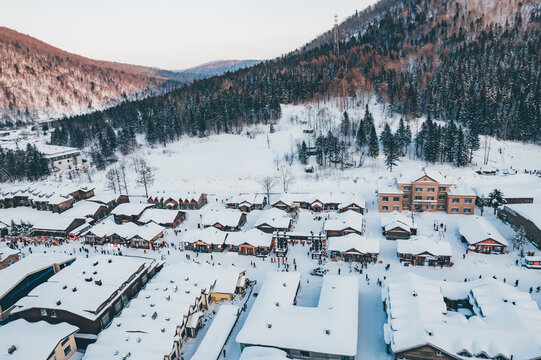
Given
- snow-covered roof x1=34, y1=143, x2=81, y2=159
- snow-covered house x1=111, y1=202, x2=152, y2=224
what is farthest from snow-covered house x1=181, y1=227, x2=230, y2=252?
snow-covered roof x1=34, y1=143, x2=81, y2=159

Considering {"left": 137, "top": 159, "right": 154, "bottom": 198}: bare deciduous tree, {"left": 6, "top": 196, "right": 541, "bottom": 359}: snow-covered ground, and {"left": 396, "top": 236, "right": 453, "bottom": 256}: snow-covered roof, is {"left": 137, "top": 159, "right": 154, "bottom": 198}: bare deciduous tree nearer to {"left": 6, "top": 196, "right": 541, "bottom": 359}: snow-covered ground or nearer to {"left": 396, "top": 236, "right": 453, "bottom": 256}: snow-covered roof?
{"left": 6, "top": 196, "right": 541, "bottom": 359}: snow-covered ground

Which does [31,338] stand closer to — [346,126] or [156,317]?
[156,317]

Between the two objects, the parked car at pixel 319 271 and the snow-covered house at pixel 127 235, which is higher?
the snow-covered house at pixel 127 235

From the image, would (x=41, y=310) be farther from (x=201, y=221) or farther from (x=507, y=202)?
(x=507, y=202)

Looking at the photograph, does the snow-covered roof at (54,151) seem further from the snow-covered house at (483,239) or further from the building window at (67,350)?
the snow-covered house at (483,239)

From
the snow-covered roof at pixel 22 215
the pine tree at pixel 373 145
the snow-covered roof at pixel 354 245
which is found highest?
the pine tree at pixel 373 145

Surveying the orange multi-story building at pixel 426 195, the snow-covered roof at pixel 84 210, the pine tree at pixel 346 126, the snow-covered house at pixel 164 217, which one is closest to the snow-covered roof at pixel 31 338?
the snow-covered house at pixel 164 217
